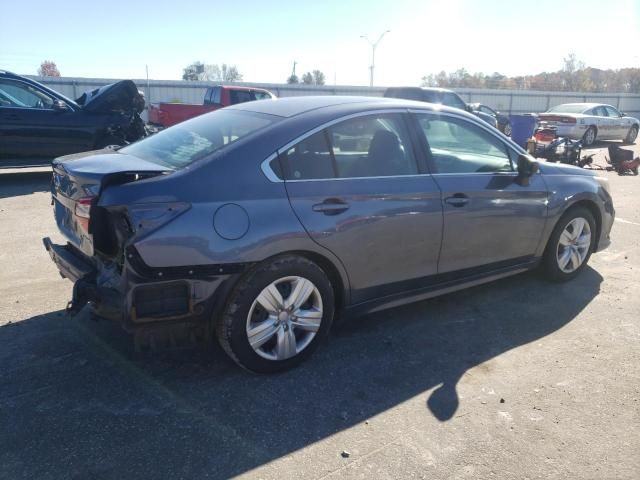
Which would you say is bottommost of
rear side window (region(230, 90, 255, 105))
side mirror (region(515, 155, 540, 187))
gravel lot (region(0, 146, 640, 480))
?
gravel lot (region(0, 146, 640, 480))

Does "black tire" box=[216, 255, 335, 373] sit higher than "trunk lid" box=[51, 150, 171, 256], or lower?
lower

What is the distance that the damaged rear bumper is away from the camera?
9.45ft

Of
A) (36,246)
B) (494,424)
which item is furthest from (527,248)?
(36,246)

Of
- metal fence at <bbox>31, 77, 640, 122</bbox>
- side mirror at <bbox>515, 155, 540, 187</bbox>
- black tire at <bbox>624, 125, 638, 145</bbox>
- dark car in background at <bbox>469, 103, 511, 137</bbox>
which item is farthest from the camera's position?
metal fence at <bbox>31, 77, 640, 122</bbox>

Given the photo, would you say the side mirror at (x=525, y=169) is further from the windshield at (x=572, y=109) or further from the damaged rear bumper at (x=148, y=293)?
the windshield at (x=572, y=109)

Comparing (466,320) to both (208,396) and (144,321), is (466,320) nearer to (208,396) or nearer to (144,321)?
(208,396)

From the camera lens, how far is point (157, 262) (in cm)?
288

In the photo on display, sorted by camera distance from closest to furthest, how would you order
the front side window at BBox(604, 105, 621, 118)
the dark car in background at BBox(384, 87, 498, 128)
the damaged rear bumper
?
the damaged rear bumper < the dark car in background at BBox(384, 87, 498, 128) < the front side window at BBox(604, 105, 621, 118)

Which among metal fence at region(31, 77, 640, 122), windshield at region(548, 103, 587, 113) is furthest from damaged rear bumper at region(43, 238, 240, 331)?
metal fence at region(31, 77, 640, 122)

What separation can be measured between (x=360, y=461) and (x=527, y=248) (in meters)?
2.73

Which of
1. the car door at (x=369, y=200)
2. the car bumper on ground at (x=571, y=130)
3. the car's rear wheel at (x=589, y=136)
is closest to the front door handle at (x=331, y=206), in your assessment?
the car door at (x=369, y=200)

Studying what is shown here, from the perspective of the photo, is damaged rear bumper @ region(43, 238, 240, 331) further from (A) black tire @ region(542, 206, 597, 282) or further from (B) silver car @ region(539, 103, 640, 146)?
(B) silver car @ region(539, 103, 640, 146)

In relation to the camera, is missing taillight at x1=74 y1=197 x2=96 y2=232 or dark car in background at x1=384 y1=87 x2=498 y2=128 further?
dark car in background at x1=384 y1=87 x2=498 y2=128

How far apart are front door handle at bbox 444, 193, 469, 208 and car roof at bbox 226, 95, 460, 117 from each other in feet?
2.32
